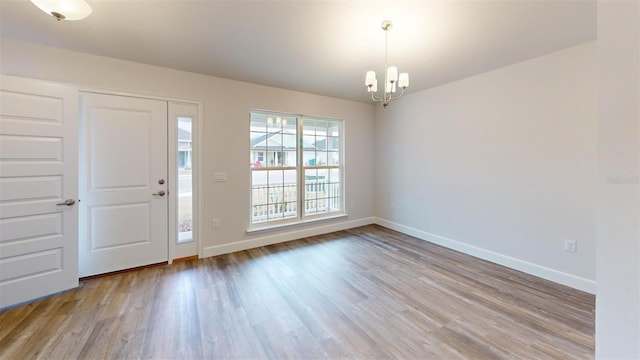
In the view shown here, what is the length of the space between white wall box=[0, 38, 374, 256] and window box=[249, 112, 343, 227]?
0.18 metres

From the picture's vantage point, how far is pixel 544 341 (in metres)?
1.78

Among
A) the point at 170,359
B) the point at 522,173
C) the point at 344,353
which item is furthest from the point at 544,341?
the point at 170,359

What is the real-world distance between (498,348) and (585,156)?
2119 millimetres

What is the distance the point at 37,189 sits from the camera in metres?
2.30

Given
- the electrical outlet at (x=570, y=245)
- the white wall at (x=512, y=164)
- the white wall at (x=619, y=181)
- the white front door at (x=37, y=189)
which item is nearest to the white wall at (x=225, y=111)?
the white front door at (x=37, y=189)

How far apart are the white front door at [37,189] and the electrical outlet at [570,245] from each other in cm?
503

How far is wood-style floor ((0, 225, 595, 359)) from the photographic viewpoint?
5.59 feet

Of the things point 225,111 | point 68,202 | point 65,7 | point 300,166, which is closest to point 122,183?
point 68,202

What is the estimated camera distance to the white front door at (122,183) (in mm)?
2689

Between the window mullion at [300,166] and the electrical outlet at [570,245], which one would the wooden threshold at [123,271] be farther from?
the electrical outlet at [570,245]

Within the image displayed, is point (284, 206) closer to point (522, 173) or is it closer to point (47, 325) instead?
point (47, 325)

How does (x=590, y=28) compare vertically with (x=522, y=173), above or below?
above

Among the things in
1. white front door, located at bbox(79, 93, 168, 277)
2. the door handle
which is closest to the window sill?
white front door, located at bbox(79, 93, 168, 277)

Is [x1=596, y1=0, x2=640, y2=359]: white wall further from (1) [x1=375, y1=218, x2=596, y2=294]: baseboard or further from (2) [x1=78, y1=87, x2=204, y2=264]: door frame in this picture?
(2) [x1=78, y1=87, x2=204, y2=264]: door frame
